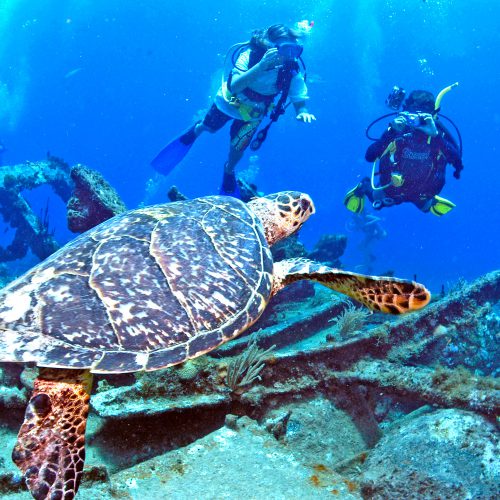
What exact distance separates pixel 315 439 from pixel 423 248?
8547cm

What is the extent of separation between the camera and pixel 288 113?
74.1m

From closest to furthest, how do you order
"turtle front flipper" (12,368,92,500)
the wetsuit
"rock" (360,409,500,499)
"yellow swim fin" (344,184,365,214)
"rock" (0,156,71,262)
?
"turtle front flipper" (12,368,92,500) < "rock" (360,409,500,499) < the wetsuit < "yellow swim fin" (344,184,365,214) < "rock" (0,156,71,262)

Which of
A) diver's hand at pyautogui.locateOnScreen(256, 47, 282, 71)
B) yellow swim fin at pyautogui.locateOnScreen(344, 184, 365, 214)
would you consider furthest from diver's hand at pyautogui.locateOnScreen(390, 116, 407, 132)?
diver's hand at pyautogui.locateOnScreen(256, 47, 282, 71)

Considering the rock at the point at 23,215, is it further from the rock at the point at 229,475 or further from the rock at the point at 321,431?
the rock at the point at 229,475

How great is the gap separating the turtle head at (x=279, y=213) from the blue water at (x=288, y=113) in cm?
6682

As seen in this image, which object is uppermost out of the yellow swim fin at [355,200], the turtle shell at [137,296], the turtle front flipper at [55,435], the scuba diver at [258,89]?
the scuba diver at [258,89]

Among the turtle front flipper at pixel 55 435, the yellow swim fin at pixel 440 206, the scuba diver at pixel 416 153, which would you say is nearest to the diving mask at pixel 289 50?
the scuba diver at pixel 416 153

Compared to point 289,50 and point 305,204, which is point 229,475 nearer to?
point 305,204

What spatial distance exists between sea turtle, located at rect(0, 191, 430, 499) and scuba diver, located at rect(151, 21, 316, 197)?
18.7 ft

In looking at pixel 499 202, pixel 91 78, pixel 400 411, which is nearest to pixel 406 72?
pixel 499 202

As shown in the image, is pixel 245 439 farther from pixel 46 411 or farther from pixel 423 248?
pixel 423 248

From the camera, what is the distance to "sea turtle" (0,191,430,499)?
2.22 metres

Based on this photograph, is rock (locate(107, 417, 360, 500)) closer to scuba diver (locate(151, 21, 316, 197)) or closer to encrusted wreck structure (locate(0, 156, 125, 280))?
encrusted wreck structure (locate(0, 156, 125, 280))

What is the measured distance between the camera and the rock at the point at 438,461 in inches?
97.1
